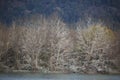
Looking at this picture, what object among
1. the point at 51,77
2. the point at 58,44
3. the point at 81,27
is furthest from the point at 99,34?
the point at 51,77

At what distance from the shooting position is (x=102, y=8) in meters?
13.4

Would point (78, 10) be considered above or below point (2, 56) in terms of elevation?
above

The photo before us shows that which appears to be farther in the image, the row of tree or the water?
the row of tree

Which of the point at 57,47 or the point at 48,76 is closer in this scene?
the point at 48,76

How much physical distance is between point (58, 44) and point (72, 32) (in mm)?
723

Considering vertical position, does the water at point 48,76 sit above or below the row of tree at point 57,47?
below

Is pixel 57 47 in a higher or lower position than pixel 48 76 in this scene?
higher

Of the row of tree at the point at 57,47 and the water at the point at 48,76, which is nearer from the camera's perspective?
the water at the point at 48,76

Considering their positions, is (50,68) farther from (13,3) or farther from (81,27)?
(13,3)

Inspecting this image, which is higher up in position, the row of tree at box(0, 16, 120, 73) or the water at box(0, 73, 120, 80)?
the row of tree at box(0, 16, 120, 73)

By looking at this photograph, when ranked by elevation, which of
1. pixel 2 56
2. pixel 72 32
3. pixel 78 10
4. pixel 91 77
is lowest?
pixel 91 77

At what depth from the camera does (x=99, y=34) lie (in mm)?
13266

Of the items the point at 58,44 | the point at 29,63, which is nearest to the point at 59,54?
the point at 58,44

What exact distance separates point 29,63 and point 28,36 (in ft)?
3.47
